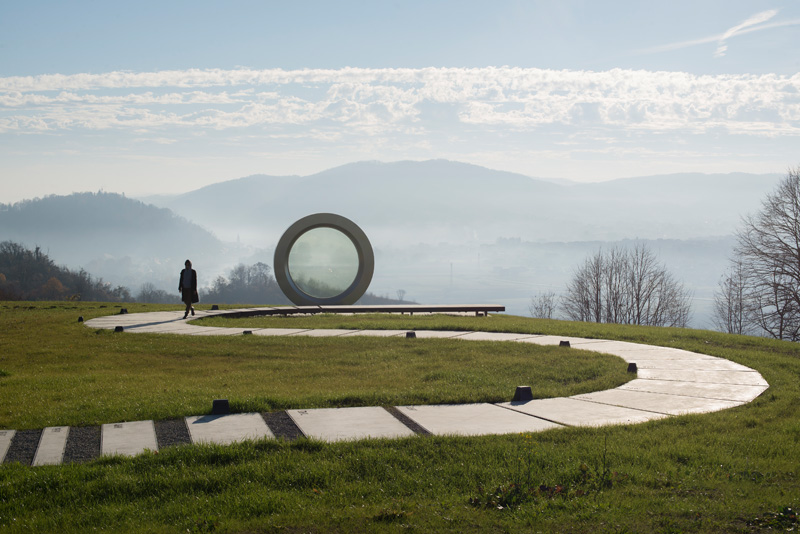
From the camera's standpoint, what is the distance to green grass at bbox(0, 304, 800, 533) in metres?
3.76

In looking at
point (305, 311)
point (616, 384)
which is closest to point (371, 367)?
point (616, 384)

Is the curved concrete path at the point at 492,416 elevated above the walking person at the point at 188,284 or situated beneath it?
situated beneath

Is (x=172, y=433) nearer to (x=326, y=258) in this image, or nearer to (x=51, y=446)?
(x=51, y=446)

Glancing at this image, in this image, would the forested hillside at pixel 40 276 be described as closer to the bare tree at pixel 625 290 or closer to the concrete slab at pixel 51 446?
the bare tree at pixel 625 290

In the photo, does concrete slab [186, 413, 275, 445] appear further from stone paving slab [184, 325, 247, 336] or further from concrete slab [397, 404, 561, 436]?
stone paving slab [184, 325, 247, 336]

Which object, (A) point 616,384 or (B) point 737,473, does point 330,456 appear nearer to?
(B) point 737,473

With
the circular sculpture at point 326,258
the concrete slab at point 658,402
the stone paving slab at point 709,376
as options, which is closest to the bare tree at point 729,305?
the circular sculpture at point 326,258

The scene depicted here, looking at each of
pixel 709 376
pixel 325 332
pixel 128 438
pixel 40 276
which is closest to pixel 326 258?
pixel 325 332

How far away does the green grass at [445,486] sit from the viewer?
3758 millimetres

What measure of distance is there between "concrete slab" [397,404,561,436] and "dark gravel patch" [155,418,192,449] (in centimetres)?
201

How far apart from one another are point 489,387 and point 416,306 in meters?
13.1

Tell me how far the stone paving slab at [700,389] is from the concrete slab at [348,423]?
10.7 ft

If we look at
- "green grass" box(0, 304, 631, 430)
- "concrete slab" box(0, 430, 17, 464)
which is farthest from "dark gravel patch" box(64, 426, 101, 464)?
"concrete slab" box(0, 430, 17, 464)

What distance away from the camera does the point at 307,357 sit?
9.94 metres
